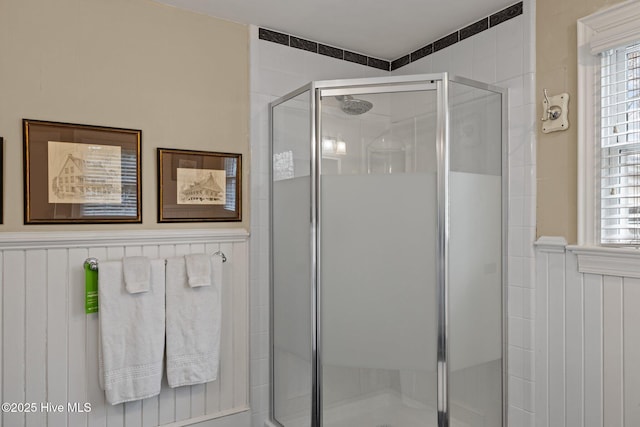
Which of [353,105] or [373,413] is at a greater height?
[353,105]

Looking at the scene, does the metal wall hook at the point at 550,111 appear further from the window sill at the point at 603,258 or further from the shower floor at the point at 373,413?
the shower floor at the point at 373,413

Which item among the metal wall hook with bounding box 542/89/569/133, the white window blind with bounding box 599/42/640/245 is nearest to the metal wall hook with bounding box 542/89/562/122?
the metal wall hook with bounding box 542/89/569/133

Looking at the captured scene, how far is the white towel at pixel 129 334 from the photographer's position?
1792 millimetres

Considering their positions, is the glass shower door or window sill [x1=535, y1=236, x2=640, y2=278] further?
the glass shower door

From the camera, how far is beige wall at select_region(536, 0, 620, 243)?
5.78ft

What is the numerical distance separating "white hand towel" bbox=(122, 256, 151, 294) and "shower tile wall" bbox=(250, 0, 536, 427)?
0.56 m

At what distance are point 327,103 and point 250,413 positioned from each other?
1.63 m

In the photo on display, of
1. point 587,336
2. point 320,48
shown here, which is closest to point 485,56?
point 320,48

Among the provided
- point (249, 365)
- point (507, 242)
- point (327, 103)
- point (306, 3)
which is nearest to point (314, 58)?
point (306, 3)

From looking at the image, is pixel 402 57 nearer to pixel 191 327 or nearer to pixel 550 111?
pixel 550 111

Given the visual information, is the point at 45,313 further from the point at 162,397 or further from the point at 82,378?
the point at 162,397

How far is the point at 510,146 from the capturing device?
198 centimetres

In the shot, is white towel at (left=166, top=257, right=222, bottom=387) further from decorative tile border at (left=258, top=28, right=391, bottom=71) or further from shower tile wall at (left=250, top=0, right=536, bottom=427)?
decorative tile border at (left=258, top=28, right=391, bottom=71)

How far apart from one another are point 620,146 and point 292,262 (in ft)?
4.86
